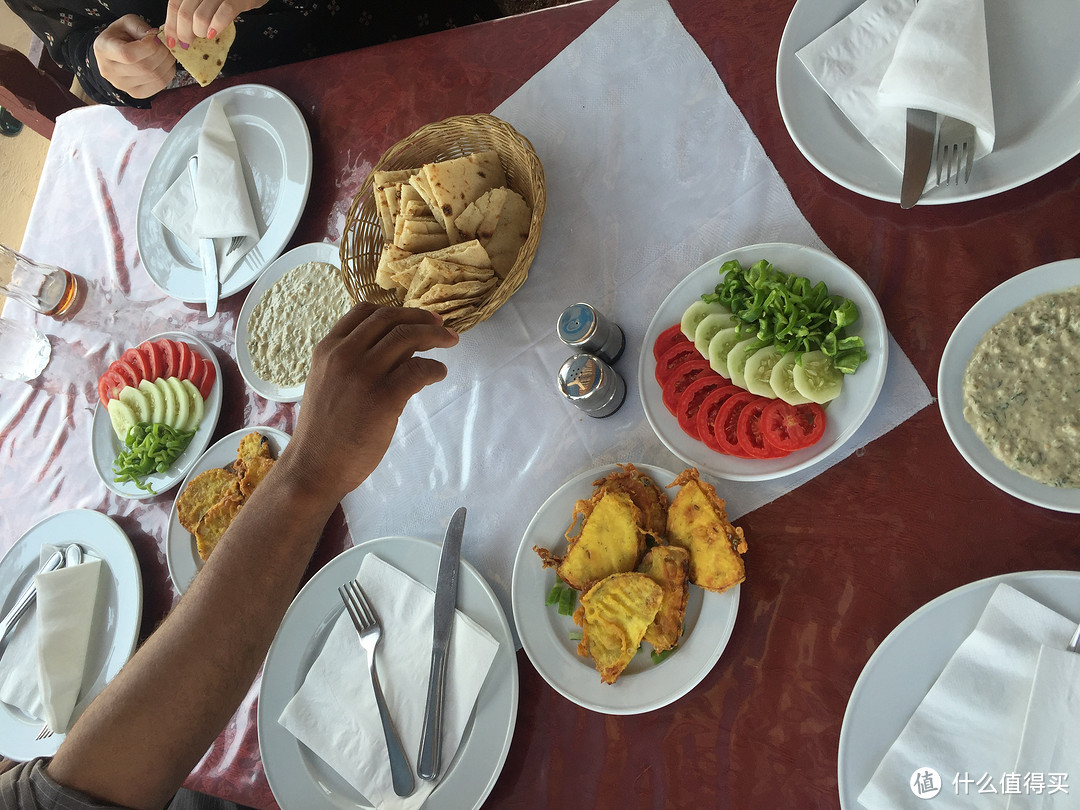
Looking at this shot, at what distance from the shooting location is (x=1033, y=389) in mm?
1154

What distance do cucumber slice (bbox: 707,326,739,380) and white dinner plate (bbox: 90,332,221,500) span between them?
142 centimetres

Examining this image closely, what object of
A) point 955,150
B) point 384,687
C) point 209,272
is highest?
point 209,272

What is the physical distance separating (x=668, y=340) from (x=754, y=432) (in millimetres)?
259

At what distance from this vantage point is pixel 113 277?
2559 millimetres

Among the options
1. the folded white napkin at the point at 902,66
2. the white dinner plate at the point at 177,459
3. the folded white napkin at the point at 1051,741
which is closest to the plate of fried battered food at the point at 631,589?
the folded white napkin at the point at 1051,741

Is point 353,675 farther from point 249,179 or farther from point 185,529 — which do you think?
point 249,179

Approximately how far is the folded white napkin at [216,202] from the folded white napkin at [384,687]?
112 centimetres

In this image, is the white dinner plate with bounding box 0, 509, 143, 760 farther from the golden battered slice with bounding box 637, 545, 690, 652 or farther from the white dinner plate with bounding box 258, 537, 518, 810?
the golden battered slice with bounding box 637, 545, 690, 652

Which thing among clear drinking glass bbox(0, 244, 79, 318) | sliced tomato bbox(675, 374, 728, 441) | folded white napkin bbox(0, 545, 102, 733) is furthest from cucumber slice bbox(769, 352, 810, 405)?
clear drinking glass bbox(0, 244, 79, 318)

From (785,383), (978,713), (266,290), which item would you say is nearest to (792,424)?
(785,383)

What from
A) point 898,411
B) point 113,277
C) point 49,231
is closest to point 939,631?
point 898,411

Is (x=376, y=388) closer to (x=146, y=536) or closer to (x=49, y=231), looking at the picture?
(x=146, y=536)

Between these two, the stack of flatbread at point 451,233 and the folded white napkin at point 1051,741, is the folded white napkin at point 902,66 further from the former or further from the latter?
the folded white napkin at point 1051,741

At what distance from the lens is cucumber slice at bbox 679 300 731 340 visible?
1.43m
